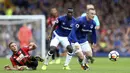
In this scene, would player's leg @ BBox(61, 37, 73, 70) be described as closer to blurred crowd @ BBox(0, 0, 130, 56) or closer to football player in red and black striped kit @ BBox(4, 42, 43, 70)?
football player in red and black striped kit @ BBox(4, 42, 43, 70)

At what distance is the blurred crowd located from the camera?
1379 inches

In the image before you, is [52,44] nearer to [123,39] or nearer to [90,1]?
[123,39]

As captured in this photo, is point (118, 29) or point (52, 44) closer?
point (52, 44)

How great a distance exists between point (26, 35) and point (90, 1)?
6.55 m

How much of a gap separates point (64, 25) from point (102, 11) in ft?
53.5

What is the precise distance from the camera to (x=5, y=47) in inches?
1280

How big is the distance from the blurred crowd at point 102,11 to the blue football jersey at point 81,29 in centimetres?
1493

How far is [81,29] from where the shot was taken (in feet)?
64.5

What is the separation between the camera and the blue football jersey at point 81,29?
1929 centimetres

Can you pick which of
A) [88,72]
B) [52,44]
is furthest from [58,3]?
[88,72]

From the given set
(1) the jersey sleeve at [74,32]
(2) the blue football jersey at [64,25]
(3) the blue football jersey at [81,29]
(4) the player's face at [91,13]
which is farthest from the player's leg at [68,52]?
(4) the player's face at [91,13]

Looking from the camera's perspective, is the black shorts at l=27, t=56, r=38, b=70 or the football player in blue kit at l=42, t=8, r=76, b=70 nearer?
the black shorts at l=27, t=56, r=38, b=70

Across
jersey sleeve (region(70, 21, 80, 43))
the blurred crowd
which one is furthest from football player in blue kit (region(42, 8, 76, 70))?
the blurred crowd

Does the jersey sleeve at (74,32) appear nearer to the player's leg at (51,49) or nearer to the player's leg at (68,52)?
the player's leg at (68,52)
